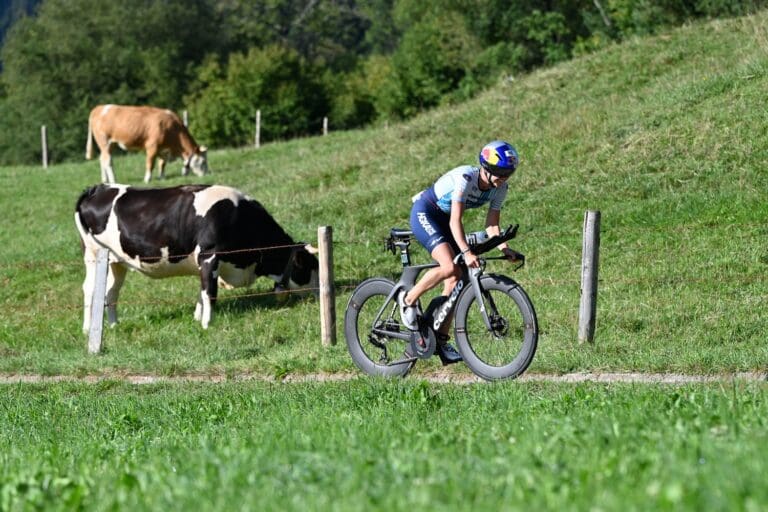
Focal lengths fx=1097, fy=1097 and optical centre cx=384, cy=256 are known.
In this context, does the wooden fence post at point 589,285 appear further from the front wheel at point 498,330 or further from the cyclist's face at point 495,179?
the cyclist's face at point 495,179

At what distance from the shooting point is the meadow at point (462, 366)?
4789 millimetres

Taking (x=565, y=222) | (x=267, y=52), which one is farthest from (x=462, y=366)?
(x=267, y=52)

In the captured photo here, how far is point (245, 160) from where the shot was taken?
1409 inches

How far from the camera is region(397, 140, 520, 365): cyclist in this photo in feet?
31.4

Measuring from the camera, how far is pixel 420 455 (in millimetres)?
5168

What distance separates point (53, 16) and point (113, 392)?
7321 centimetres

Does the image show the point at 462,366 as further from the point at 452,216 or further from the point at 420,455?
the point at 420,455

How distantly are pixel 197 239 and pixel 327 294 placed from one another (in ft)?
11.8

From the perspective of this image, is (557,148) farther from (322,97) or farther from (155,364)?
(322,97)

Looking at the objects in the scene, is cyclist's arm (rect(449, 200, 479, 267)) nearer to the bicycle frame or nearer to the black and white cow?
the bicycle frame

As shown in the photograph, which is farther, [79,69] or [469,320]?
[79,69]

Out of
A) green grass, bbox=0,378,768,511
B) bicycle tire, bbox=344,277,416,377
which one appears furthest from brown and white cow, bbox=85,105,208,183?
green grass, bbox=0,378,768,511

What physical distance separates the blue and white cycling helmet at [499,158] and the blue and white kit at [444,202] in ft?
0.75

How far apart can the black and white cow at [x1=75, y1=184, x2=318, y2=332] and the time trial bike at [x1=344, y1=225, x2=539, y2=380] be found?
5.17 metres
